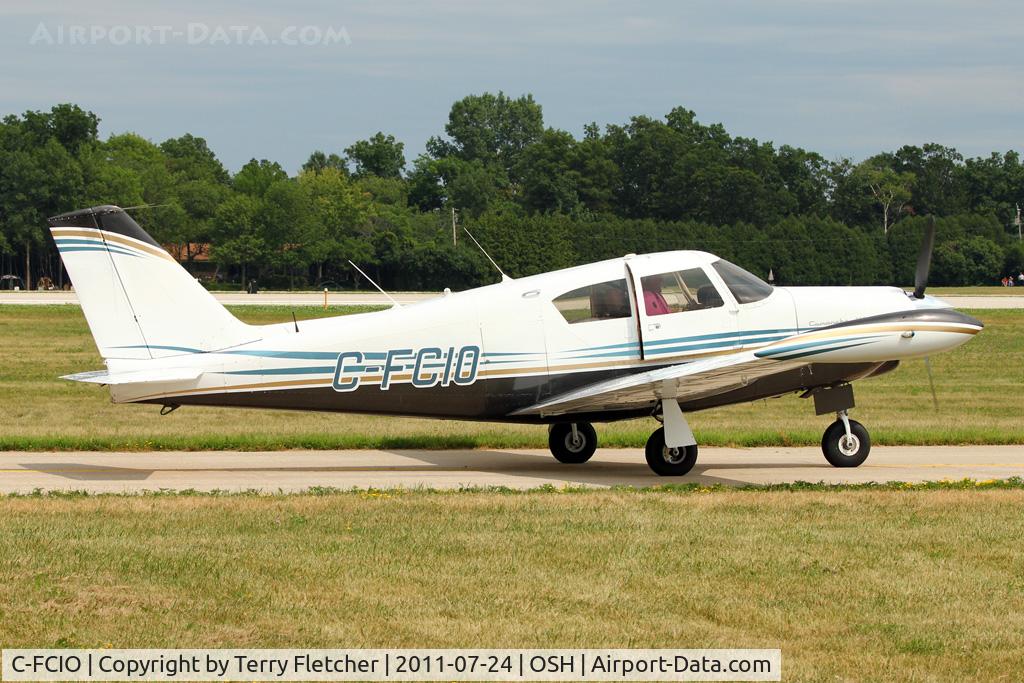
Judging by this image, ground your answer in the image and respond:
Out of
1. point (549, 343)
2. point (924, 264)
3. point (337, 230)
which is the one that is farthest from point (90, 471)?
point (337, 230)

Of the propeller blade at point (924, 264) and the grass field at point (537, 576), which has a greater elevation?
the propeller blade at point (924, 264)

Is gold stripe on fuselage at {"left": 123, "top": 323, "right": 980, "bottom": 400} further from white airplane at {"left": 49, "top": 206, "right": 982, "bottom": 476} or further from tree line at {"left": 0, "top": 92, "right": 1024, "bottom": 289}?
tree line at {"left": 0, "top": 92, "right": 1024, "bottom": 289}

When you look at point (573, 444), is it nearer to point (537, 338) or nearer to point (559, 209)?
point (537, 338)

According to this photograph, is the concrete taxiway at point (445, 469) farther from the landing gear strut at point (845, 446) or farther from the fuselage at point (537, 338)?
the fuselage at point (537, 338)

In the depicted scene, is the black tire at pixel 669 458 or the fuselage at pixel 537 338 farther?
the black tire at pixel 669 458

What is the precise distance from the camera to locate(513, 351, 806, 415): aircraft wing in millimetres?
14242

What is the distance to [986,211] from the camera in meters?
104

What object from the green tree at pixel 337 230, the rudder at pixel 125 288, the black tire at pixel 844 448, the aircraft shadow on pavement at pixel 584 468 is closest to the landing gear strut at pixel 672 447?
the aircraft shadow on pavement at pixel 584 468

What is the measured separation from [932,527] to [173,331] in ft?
27.7

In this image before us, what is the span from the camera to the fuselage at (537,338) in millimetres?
14727

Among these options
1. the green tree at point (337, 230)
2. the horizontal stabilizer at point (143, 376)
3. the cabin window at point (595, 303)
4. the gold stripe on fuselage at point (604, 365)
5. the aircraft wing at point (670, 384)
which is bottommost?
the aircraft wing at point (670, 384)

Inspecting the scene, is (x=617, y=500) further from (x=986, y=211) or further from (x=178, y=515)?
(x=986, y=211)

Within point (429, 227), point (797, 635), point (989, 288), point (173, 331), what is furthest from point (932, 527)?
point (429, 227)

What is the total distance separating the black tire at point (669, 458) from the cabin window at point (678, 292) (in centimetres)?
148
